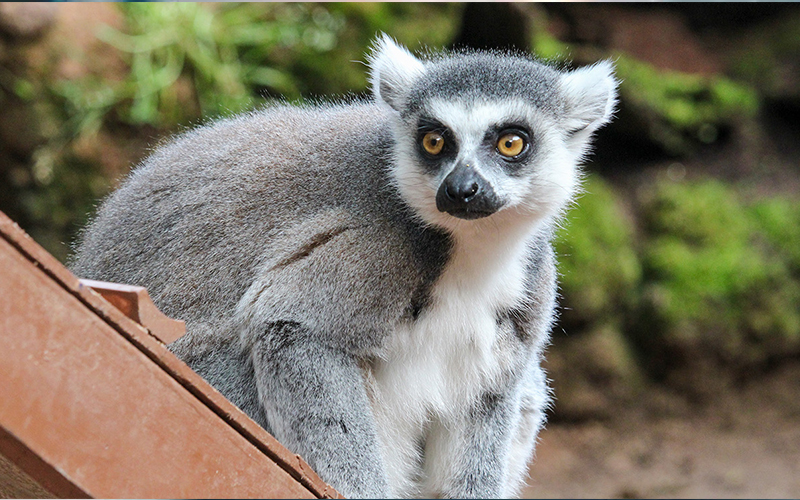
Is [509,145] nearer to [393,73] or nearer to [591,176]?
[393,73]

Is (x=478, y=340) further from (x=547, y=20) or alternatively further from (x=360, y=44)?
(x=547, y=20)

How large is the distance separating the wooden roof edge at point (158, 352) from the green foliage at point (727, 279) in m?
7.25

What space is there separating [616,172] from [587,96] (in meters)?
6.76

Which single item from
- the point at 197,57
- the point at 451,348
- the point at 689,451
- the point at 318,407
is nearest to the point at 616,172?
the point at 689,451

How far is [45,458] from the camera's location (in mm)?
1957

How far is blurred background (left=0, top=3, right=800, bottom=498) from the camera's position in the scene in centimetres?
800

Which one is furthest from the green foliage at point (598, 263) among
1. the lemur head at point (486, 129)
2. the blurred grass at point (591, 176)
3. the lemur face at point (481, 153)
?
the lemur face at point (481, 153)

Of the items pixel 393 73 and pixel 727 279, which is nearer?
pixel 393 73

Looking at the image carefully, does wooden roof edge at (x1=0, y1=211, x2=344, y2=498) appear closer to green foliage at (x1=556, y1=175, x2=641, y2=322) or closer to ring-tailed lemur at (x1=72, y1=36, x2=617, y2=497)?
ring-tailed lemur at (x1=72, y1=36, x2=617, y2=497)

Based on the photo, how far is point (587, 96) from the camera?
359 centimetres

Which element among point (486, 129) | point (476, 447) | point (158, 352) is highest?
point (158, 352)

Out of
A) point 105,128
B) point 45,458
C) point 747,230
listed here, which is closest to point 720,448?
point 747,230

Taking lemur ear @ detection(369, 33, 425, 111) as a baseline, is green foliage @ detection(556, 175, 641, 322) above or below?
below

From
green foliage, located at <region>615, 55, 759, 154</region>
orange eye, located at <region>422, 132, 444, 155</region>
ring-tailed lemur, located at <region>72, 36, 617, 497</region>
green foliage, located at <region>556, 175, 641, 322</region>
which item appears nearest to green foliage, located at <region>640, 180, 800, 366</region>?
green foliage, located at <region>556, 175, 641, 322</region>
